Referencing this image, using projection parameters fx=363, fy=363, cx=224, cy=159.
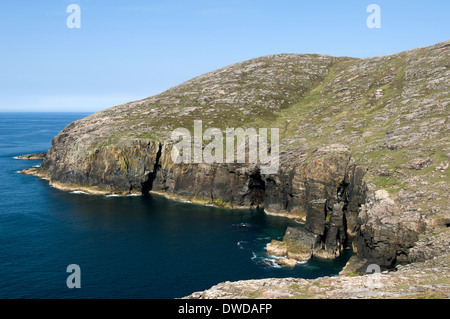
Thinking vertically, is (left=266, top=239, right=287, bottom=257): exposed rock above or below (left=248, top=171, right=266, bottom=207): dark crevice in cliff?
below

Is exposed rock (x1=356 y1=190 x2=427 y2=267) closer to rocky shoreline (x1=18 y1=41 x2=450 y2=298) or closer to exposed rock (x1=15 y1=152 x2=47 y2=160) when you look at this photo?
rocky shoreline (x1=18 y1=41 x2=450 y2=298)

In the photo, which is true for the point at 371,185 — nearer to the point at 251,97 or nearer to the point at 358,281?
the point at 358,281

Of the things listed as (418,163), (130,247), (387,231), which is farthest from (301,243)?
(130,247)


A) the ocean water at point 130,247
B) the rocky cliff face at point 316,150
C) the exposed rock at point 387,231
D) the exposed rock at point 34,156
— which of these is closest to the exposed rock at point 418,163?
the rocky cliff face at point 316,150

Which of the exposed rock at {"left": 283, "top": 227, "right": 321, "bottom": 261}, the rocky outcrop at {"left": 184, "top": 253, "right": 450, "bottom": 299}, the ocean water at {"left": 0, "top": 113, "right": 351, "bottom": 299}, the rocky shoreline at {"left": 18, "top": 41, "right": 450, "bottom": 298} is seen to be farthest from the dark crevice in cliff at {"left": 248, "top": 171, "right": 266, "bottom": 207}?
the rocky outcrop at {"left": 184, "top": 253, "right": 450, "bottom": 299}

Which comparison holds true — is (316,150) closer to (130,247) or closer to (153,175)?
(130,247)

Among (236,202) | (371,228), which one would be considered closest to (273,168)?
(236,202)

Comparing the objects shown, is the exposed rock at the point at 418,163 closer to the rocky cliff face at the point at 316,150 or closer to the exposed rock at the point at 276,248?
the rocky cliff face at the point at 316,150
